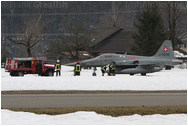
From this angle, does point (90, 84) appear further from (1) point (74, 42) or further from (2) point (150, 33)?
(1) point (74, 42)

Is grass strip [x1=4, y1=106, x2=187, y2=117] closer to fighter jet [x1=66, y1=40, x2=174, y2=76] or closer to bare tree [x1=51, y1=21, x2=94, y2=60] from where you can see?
fighter jet [x1=66, y1=40, x2=174, y2=76]

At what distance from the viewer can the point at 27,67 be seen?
36.5 metres

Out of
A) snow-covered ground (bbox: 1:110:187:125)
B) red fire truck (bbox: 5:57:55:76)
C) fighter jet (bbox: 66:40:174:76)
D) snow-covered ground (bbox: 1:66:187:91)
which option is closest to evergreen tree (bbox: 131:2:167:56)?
fighter jet (bbox: 66:40:174:76)

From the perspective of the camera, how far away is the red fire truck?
36.0 metres

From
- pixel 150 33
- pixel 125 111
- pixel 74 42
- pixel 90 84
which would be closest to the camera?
pixel 125 111

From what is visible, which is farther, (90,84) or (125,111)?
(90,84)

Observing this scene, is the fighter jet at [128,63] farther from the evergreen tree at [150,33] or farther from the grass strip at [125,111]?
the grass strip at [125,111]

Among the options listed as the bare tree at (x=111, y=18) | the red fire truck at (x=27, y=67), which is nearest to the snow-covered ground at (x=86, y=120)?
the red fire truck at (x=27, y=67)

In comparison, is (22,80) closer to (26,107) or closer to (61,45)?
(26,107)

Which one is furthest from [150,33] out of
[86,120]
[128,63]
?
[86,120]

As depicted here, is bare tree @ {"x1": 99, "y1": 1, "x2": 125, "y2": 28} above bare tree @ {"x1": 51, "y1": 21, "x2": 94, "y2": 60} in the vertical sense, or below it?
above

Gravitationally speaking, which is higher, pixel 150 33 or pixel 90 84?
pixel 150 33

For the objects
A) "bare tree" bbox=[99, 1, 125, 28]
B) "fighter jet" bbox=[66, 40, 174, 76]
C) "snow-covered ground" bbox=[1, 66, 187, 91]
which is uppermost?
"bare tree" bbox=[99, 1, 125, 28]

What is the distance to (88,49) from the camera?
222ft
